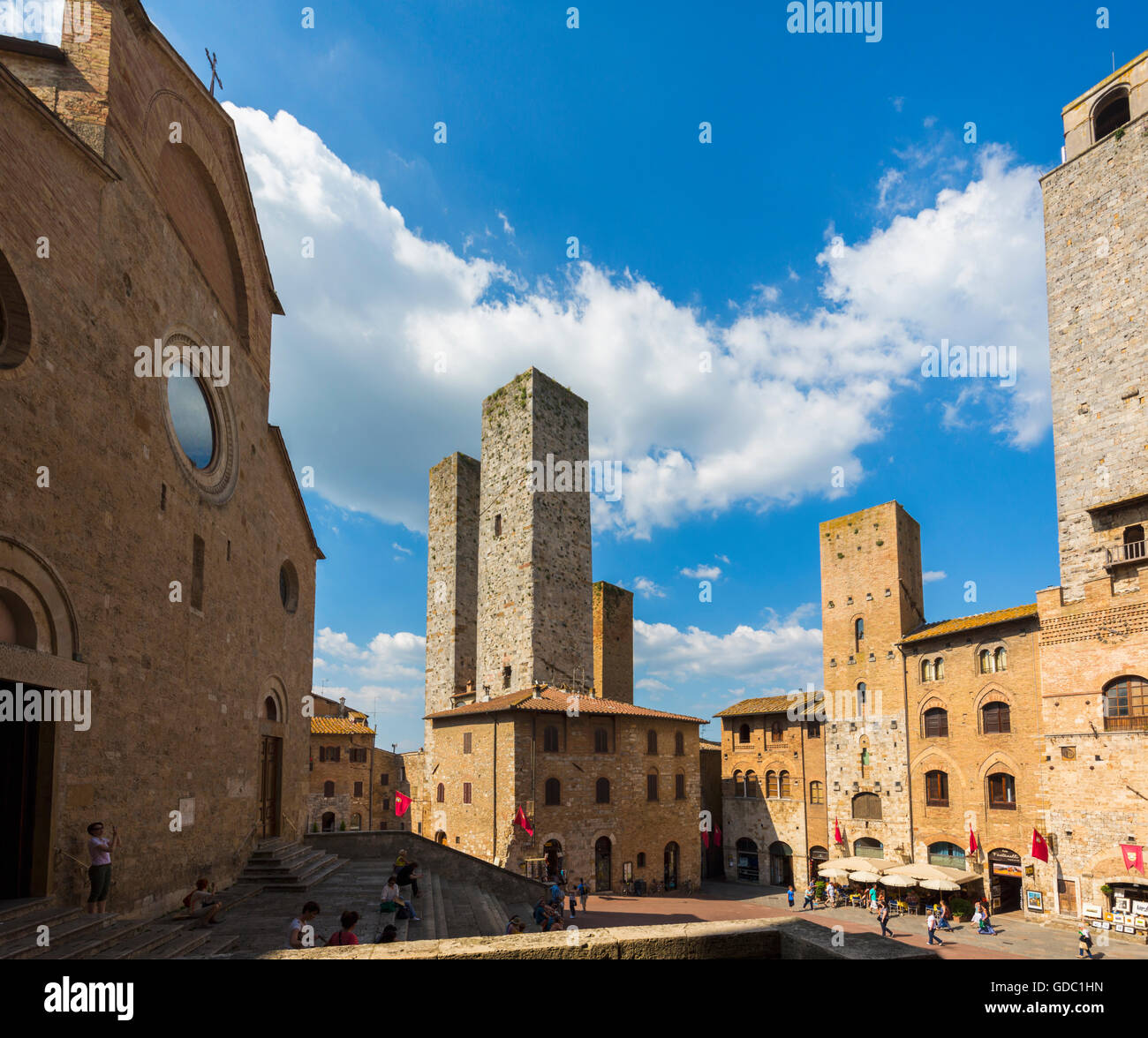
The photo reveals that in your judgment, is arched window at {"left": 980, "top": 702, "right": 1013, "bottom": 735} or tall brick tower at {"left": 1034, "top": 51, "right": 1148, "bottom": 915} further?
arched window at {"left": 980, "top": 702, "right": 1013, "bottom": 735}

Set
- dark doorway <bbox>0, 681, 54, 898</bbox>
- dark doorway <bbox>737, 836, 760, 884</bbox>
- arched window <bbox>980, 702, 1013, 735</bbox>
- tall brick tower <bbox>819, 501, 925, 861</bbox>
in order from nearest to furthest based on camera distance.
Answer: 1. dark doorway <bbox>0, 681, 54, 898</bbox>
2. arched window <bbox>980, 702, 1013, 735</bbox>
3. tall brick tower <bbox>819, 501, 925, 861</bbox>
4. dark doorway <bbox>737, 836, 760, 884</bbox>

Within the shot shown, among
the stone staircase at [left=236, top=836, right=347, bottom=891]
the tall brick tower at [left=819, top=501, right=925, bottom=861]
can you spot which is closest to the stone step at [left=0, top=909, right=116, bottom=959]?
the stone staircase at [left=236, top=836, right=347, bottom=891]

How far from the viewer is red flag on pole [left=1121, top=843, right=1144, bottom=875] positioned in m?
22.4

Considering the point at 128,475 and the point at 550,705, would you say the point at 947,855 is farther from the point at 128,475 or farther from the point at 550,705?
the point at 128,475

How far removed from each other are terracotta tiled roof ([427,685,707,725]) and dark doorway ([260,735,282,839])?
10628mm

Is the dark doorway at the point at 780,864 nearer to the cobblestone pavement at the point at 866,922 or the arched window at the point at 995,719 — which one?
the cobblestone pavement at the point at 866,922

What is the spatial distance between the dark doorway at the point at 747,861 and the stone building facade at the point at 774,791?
45 millimetres

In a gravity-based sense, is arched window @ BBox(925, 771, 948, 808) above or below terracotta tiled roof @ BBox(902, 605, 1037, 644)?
below

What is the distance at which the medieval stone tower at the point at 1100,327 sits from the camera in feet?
81.0

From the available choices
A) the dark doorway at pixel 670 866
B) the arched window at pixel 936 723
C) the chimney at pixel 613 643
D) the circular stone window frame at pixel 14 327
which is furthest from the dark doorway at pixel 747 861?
the circular stone window frame at pixel 14 327

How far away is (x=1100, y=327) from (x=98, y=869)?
31825 millimetres

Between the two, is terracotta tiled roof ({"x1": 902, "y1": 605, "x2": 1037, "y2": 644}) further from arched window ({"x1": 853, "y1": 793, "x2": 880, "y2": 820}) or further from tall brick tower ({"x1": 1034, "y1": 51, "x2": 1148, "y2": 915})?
arched window ({"x1": 853, "y1": 793, "x2": 880, "y2": 820})

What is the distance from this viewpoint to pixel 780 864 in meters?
37.4
